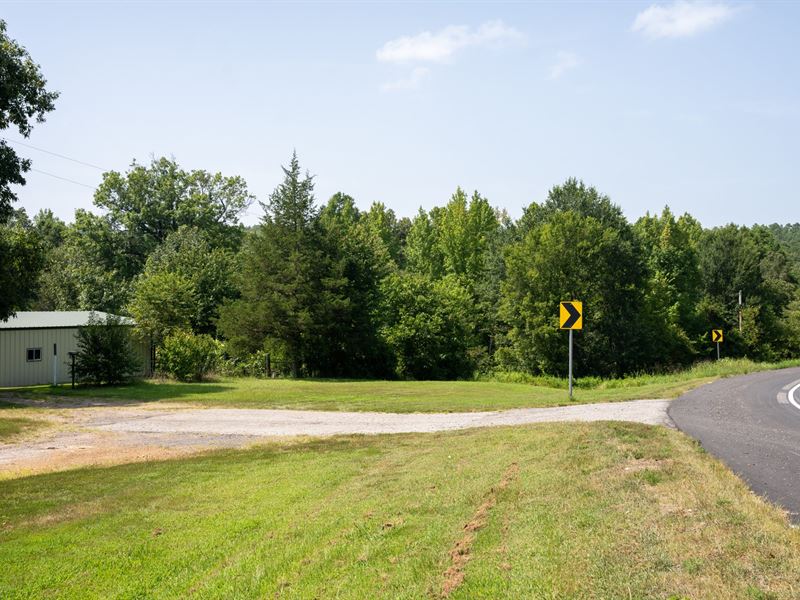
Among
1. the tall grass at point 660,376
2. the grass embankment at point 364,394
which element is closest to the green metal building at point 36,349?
the grass embankment at point 364,394

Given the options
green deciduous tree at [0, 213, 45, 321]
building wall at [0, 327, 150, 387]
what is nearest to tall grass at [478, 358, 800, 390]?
green deciduous tree at [0, 213, 45, 321]

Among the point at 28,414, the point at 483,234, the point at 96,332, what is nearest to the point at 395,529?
the point at 28,414

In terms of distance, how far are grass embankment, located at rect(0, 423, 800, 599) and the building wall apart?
80.2ft

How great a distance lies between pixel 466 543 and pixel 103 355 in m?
29.9

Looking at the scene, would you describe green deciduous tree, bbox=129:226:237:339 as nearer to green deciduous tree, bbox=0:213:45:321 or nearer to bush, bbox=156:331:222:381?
bush, bbox=156:331:222:381

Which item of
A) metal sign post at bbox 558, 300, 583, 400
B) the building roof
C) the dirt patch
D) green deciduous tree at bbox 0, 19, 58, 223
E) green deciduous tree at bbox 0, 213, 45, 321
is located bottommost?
the dirt patch

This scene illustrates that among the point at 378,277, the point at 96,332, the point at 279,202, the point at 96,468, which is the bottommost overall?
the point at 96,468

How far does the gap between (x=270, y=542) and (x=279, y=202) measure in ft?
126

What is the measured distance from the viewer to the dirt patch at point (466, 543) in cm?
517

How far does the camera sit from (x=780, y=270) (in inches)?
3467

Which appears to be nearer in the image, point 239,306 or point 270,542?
point 270,542

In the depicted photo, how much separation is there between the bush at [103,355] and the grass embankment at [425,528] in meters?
21.0

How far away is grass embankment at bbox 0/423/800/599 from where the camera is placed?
15.5 ft

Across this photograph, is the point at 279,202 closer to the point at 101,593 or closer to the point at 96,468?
the point at 96,468
